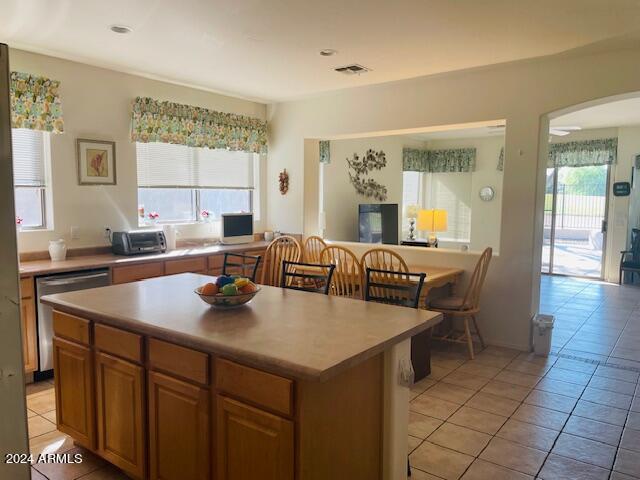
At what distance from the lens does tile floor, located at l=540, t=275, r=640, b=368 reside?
448cm

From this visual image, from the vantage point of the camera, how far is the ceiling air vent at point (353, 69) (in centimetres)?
435

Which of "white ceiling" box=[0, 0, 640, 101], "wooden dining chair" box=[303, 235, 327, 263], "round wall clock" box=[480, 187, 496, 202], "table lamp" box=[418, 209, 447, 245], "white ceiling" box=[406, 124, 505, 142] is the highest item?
"white ceiling" box=[0, 0, 640, 101]

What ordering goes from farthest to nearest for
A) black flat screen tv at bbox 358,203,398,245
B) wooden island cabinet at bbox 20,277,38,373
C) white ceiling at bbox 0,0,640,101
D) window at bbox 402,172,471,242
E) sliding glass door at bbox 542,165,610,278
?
window at bbox 402,172,471,242
sliding glass door at bbox 542,165,610,278
black flat screen tv at bbox 358,203,398,245
wooden island cabinet at bbox 20,277,38,373
white ceiling at bbox 0,0,640,101

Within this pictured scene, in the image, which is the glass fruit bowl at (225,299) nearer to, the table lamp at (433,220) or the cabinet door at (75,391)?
the cabinet door at (75,391)

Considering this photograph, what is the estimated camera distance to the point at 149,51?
397 centimetres

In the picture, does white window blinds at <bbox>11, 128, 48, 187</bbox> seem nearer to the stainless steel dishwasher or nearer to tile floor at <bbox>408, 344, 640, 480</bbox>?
the stainless steel dishwasher

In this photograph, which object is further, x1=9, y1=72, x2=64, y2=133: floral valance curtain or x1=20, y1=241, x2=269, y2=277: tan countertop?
x1=9, y1=72, x2=64, y2=133: floral valance curtain

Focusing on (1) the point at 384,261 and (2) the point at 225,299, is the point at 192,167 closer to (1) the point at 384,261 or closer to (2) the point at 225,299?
(1) the point at 384,261

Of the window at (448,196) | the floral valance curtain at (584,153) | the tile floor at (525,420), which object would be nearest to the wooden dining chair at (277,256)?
the tile floor at (525,420)

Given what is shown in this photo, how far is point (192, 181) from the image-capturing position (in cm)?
547

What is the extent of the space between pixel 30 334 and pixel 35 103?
183 cm

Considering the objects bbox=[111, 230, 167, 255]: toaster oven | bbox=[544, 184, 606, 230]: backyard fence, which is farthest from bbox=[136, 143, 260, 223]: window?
bbox=[544, 184, 606, 230]: backyard fence

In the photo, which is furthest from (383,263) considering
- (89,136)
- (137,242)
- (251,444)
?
(89,136)

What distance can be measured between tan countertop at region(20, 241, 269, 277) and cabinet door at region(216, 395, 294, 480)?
244cm
